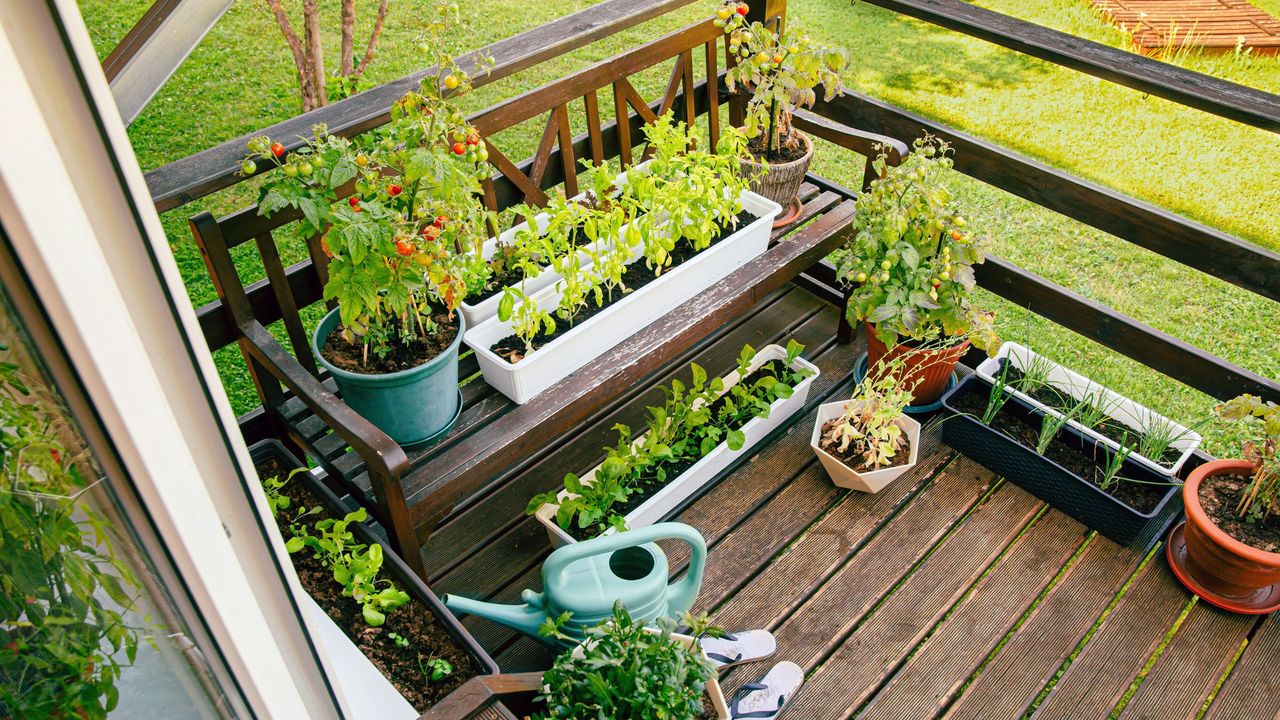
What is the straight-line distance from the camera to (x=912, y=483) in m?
2.55

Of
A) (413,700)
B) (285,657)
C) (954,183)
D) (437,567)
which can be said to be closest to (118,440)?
(285,657)

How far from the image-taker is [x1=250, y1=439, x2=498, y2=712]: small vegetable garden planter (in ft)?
5.64

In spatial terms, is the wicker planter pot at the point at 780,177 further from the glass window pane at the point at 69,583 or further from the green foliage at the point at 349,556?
the glass window pane at the point at 69,583

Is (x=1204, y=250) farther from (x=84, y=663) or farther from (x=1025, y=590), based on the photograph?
(x=84, y=663)

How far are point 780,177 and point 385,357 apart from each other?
122 cm

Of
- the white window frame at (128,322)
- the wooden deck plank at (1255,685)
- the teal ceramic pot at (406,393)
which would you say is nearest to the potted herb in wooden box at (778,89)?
the teal ceramic pot at (406,393)

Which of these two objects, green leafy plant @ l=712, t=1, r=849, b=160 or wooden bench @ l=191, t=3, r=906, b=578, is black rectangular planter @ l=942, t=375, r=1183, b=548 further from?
green leafy plant @ l=712, t=1, r=849, b=160

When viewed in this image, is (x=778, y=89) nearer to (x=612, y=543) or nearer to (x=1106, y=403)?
(x=1106, y=403)

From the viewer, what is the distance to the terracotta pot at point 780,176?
2527mm

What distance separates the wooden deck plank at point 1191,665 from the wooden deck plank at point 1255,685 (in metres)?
0.02

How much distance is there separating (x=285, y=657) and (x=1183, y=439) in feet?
7.41

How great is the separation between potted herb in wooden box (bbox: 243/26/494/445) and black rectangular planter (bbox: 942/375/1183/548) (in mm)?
1409

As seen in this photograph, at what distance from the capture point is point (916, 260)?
236 centimetres

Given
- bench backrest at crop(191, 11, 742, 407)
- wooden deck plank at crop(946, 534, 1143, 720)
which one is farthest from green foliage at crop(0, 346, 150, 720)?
wooden deck plank at crop(946, 534, 1143, 720)
